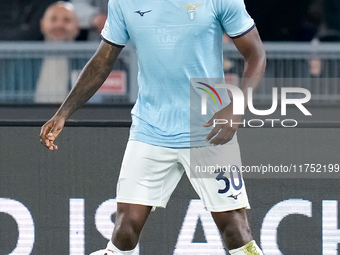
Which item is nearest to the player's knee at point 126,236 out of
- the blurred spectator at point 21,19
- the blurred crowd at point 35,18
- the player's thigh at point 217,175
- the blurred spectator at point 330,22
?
the player's thigh at point 217,175

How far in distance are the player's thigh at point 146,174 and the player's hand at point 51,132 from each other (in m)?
0.38

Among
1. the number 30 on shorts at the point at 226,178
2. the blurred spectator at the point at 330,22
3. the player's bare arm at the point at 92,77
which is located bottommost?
the number 30 on shorts at the point at 226,178

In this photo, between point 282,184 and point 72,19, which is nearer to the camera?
point 282,184

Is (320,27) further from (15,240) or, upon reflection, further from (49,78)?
(15,240)

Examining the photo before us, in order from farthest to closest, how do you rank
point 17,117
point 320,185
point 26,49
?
point 26,49 < point 17,117 < point 320,185

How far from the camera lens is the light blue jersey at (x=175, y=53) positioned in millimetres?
4500

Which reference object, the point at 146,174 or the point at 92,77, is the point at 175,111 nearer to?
the point at 146,174

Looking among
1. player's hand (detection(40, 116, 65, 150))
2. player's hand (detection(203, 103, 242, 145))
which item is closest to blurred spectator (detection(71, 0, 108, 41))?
player's hand (detection(40, 116, 65, 150))

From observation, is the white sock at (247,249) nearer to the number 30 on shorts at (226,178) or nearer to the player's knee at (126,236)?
the number 30 on shorts at (226,178)

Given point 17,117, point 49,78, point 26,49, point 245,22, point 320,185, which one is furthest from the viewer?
point 26,49

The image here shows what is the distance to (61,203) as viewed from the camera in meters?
5.45

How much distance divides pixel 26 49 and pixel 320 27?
309 cm

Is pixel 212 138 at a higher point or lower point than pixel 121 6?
lower

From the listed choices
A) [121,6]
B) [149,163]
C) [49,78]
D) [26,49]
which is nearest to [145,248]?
[149,163]
